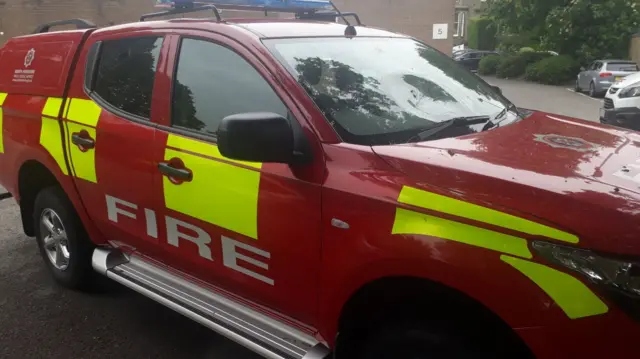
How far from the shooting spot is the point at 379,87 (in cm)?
276

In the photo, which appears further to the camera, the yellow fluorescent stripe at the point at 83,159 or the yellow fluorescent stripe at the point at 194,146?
the yellow fluorescent stripe at the point at 83,159

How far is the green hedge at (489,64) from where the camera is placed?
34.2 m

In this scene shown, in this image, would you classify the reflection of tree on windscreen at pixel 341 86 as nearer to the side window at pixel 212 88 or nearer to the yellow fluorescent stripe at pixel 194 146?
the side window at pixel 212 88

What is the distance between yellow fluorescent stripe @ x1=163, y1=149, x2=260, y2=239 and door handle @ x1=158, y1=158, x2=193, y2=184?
0.07 feet

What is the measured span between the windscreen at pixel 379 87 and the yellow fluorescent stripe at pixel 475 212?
16.5 inches

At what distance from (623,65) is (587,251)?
73.6ft

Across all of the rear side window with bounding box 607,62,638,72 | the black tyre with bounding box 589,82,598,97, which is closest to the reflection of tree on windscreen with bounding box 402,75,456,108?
the black tyre with bounding box 589,82,598,97

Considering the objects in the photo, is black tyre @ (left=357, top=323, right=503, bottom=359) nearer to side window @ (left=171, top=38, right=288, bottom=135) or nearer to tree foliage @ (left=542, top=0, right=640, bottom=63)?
side window @ (left=171, top=38, right=288, bottom=135)

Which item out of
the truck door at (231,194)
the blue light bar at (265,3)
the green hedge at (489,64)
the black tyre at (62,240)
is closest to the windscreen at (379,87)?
the truck door at (231,194)

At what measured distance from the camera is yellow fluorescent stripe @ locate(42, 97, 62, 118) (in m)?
3.74

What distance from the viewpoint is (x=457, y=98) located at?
2.99 metres

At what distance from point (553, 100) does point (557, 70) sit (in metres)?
8.28

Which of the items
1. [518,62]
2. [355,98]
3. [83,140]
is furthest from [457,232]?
[518,62]

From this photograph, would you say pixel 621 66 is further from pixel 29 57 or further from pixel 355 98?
pixel 355 98
